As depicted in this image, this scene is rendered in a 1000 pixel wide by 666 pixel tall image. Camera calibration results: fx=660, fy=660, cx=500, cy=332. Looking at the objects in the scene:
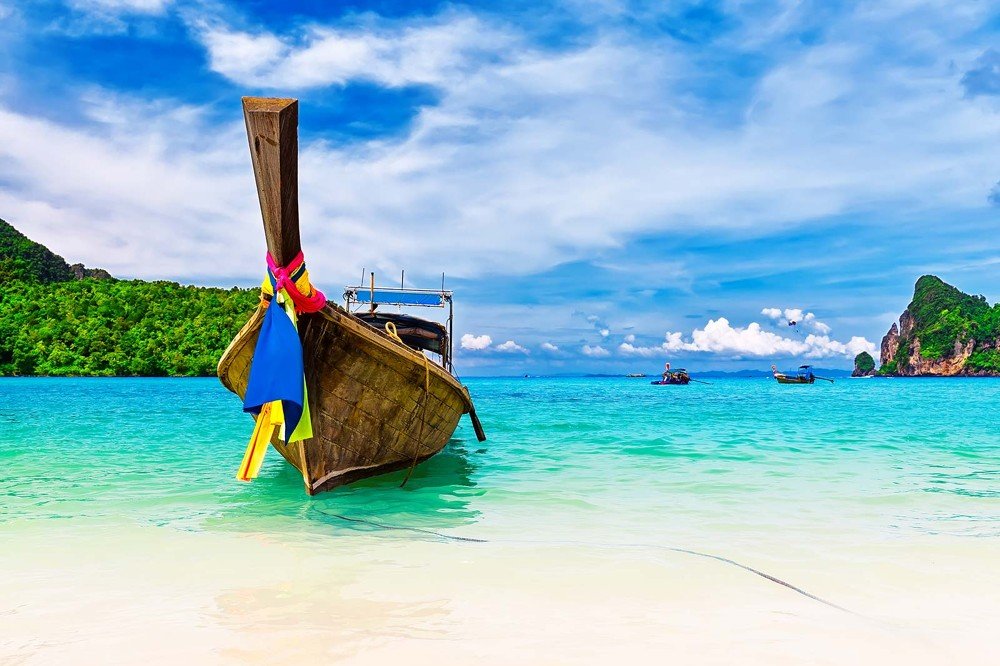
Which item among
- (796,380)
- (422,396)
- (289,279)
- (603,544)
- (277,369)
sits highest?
(289,279)

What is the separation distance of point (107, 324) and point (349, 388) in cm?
8804

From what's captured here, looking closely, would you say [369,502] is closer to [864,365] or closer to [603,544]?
[603,544]

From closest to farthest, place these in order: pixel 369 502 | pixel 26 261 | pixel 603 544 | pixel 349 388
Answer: pixel 603 544
pixel 349 388
pixel 369 502
pixel 26 261

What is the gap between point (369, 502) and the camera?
7297 mm

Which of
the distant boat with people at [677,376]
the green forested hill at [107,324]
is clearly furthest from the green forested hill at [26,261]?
the distant boat with people at [677,376]

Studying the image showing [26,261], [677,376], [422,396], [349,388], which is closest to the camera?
[349,388]

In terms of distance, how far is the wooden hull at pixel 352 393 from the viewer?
6598 millimetres

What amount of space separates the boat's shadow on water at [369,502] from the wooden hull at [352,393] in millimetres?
254

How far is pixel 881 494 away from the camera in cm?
810

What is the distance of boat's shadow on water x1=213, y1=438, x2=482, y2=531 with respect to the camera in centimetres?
648

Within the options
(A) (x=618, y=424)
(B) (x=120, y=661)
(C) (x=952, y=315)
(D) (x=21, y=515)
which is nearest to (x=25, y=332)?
(A) (x=618, y=424)

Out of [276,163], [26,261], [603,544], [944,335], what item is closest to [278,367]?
[276,163]

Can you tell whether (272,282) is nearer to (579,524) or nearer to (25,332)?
(579,524)

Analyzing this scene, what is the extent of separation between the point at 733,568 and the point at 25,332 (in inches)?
3618
